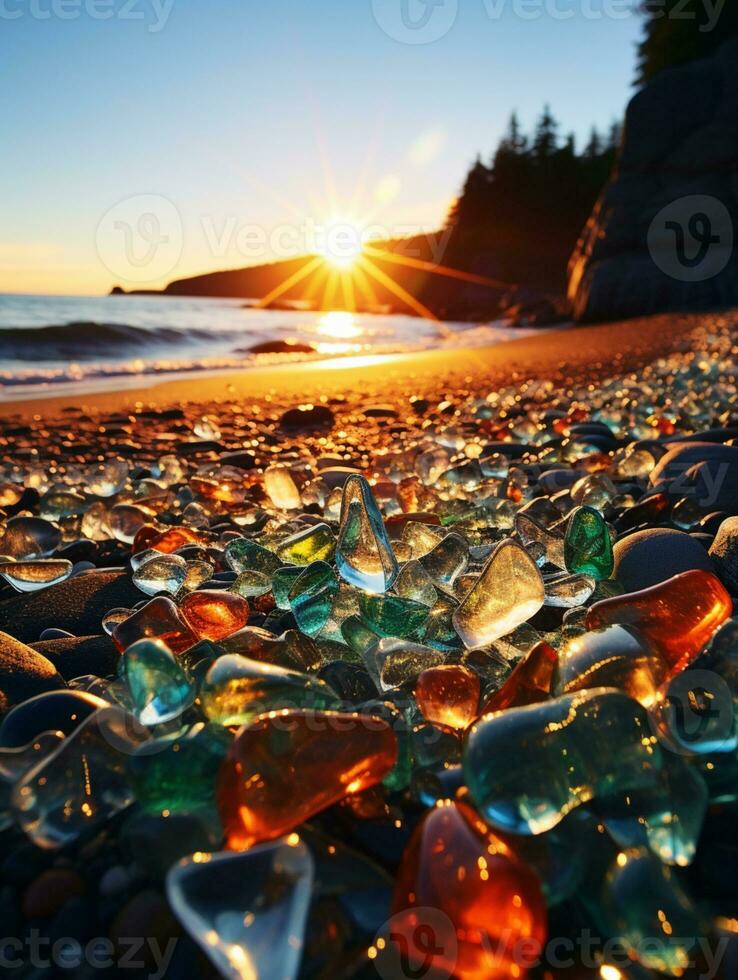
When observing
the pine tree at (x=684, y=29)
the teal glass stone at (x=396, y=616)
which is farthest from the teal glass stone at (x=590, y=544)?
the pine tree at (x=684, y=29)

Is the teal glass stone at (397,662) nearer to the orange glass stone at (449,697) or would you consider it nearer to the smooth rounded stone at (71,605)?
the orange glass stone at (449,697)

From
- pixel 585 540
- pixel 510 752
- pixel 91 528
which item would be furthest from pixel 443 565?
pixel 91 528

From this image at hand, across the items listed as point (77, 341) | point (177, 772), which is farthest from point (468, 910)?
point (77, 341)

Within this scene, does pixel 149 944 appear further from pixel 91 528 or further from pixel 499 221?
pixel 499 221

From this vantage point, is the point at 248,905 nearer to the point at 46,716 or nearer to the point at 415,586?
the point at 46,716

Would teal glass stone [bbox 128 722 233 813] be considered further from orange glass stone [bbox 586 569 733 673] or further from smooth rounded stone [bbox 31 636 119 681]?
orange glass stone [bbox 586 569 733 673]
